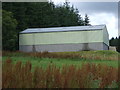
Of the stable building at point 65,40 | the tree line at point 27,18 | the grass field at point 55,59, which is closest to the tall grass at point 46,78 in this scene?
the grass field at point 55,59

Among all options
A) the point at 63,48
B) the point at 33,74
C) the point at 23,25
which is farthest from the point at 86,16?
the point at 33,74

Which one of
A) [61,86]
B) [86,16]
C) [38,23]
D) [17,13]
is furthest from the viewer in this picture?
[86,16]

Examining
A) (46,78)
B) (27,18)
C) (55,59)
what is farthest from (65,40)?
(46,78)

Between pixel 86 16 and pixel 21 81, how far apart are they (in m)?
83.1

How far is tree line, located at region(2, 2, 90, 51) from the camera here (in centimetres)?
3628

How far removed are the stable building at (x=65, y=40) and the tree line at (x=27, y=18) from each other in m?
2.48

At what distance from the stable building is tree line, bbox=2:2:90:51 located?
2484mm

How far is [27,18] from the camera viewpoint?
5647 cm

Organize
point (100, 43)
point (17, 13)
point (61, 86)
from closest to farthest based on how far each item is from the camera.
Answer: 1. point (61, 86)
2. point (100, 43)
3. point (17, 13)

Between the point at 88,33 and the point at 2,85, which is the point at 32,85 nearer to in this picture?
the point at 2,85

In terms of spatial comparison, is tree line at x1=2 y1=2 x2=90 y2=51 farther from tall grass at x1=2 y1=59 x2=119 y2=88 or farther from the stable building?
tall grass at x1=2 y1=59 x2=119 y2=88

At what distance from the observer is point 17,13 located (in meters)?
53.2

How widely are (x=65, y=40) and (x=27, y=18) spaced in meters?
18.1

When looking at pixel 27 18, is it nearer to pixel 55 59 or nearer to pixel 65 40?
pixel 65 40
